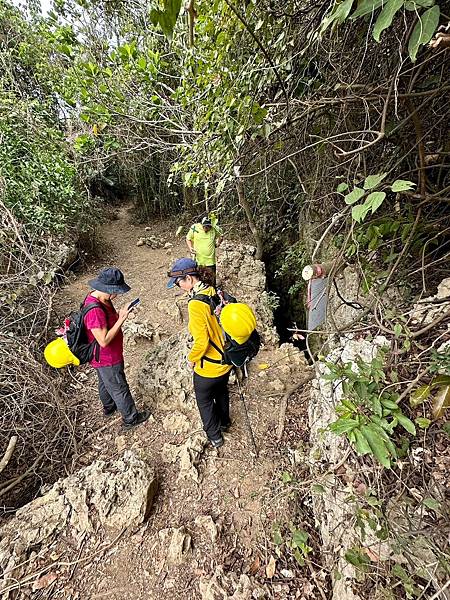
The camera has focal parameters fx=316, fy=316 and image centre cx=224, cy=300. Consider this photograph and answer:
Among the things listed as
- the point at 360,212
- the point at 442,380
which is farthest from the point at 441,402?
the point at 360,212

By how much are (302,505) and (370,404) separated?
5.16ft

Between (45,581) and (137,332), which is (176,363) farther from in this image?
(45,581)

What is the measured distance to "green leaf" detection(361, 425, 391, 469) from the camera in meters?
1.13

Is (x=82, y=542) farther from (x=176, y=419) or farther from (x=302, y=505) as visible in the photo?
(x=302, y=505)

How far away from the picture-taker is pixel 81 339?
110 inches

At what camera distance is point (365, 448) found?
1135mm

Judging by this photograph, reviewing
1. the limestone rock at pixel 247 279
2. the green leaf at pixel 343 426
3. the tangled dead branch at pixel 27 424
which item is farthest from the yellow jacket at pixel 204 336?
the limestone rock at pixel 247 279

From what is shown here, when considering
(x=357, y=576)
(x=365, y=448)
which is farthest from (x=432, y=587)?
(x=365, y=448)

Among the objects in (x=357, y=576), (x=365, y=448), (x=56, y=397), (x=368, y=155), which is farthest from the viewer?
(x=56, y=397)

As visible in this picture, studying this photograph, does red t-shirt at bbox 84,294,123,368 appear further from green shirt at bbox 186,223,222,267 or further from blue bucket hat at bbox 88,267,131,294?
green shirt at bbox 186,223,222,267

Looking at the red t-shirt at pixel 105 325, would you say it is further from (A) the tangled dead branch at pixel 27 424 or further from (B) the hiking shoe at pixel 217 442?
(B) the hiking shoe at pixel 217 442

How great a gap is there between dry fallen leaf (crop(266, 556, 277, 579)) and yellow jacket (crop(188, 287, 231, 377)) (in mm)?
1290

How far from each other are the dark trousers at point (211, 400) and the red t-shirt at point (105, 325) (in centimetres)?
86

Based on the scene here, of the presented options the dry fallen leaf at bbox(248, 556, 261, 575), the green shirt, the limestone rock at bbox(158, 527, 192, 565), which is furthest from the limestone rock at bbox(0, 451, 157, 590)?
the green shirt
